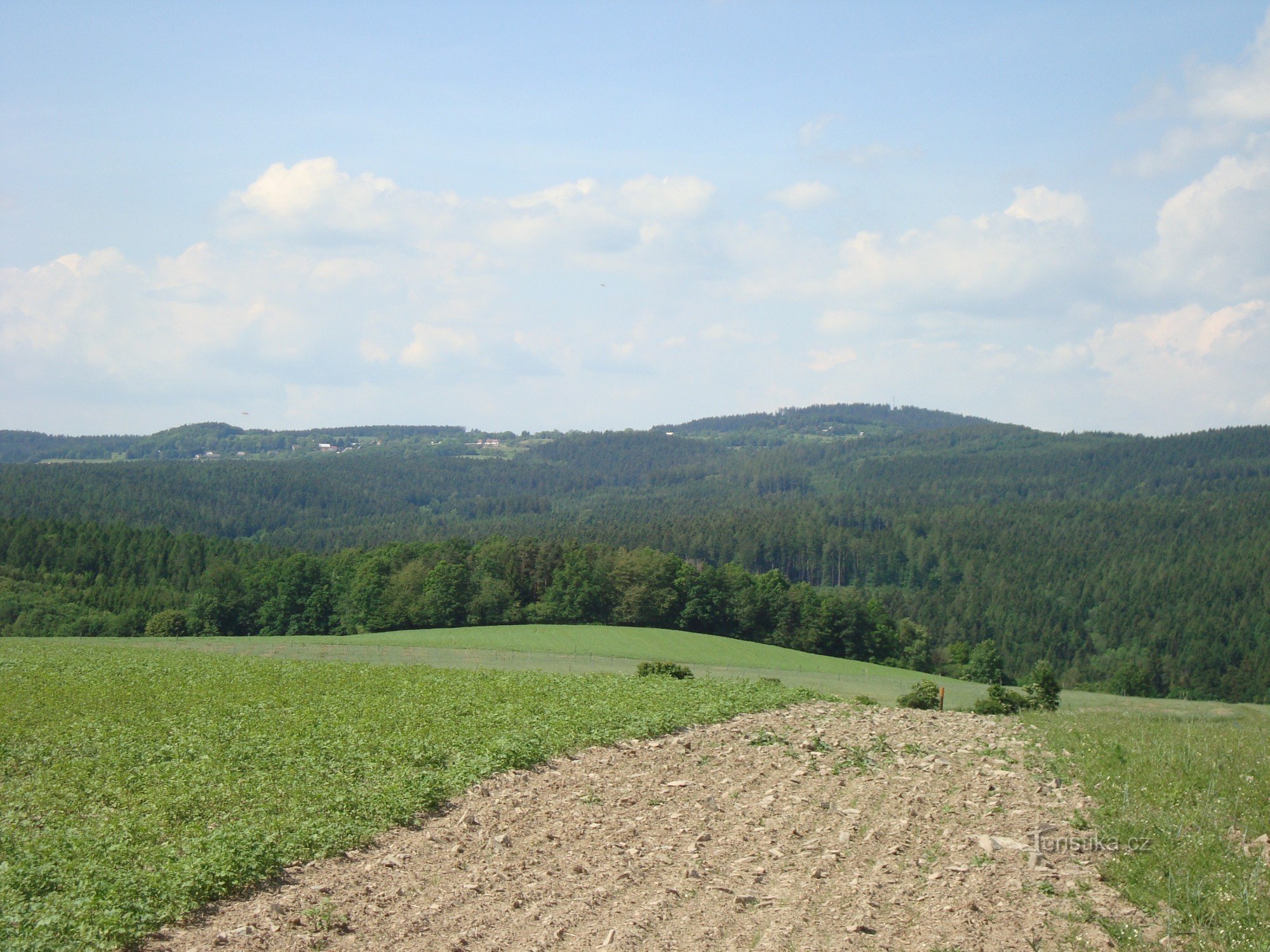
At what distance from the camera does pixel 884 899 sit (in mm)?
10258

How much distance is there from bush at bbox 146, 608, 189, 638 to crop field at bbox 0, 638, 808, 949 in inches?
2025

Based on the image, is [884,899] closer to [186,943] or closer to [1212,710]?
[186,943]

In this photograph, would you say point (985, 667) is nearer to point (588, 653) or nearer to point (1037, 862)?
point (588, 653)

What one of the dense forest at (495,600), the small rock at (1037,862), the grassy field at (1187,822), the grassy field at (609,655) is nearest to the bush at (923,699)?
the grassy field at (609,655)

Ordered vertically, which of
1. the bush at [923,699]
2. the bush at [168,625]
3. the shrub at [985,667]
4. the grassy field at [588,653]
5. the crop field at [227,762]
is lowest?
the shrub at [985,667]

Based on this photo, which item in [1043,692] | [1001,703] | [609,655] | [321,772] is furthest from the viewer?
[609,655]

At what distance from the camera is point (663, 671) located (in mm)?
35688

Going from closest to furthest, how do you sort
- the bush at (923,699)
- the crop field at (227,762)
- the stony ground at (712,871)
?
the stony ground at (712,871) < the crop field at (227,762) < the bush at (923,699)

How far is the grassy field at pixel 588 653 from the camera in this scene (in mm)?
49781

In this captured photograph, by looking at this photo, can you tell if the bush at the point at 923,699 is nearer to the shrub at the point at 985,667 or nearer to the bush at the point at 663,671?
the bush at the point at 663,671

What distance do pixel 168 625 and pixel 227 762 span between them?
235 ft

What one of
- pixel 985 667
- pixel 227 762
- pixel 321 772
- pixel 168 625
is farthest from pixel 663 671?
pixel 985 667

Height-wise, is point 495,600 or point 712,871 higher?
point 712,871

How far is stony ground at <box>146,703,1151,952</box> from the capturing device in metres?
9.19
